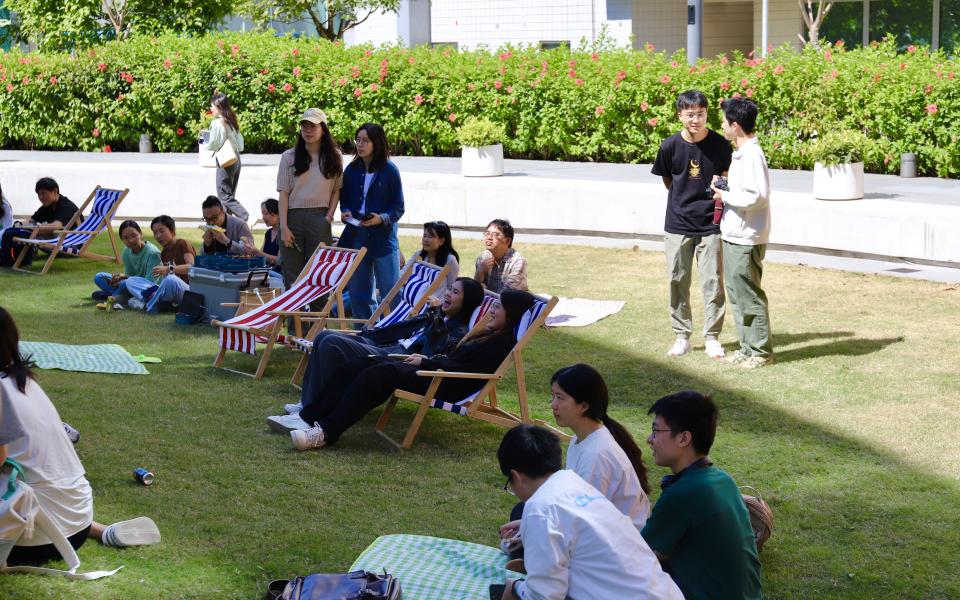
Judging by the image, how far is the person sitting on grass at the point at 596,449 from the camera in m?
4.33

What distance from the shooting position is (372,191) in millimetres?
9023

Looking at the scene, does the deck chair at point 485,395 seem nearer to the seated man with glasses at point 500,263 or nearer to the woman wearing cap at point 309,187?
the seated man with glasses at point 500,263

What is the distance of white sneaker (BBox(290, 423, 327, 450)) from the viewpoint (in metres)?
6.41

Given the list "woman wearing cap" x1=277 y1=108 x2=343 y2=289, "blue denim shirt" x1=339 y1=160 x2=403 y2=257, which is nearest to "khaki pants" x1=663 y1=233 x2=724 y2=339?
"blue denim shirt" x1=339 y1=160 x2=403 y2=257

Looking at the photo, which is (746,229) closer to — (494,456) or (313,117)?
(494,456)

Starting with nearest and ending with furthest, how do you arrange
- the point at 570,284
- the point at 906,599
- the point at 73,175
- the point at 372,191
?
the point at 906,599, the point at 372,191, the point at 570,284, the point at 73,175

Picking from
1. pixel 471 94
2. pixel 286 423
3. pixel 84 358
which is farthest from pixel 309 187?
pixel 471 94

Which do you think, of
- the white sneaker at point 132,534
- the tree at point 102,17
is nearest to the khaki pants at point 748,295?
the white sneaker at point 132,534

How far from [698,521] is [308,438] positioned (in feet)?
10.3

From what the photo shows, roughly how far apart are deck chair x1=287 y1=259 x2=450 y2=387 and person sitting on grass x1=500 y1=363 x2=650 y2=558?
11.0ft

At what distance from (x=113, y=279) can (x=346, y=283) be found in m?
3.24

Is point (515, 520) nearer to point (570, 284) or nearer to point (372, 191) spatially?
point (372, 191)

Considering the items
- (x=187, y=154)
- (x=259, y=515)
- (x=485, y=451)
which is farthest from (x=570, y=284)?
(x=187, y=154)

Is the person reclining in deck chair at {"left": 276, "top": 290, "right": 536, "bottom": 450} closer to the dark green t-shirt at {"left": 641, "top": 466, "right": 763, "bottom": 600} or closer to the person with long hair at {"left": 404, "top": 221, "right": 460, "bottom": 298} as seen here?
the person with long hair at {"left": 404, "top": 221, "right": 460, "bottom": 298}
